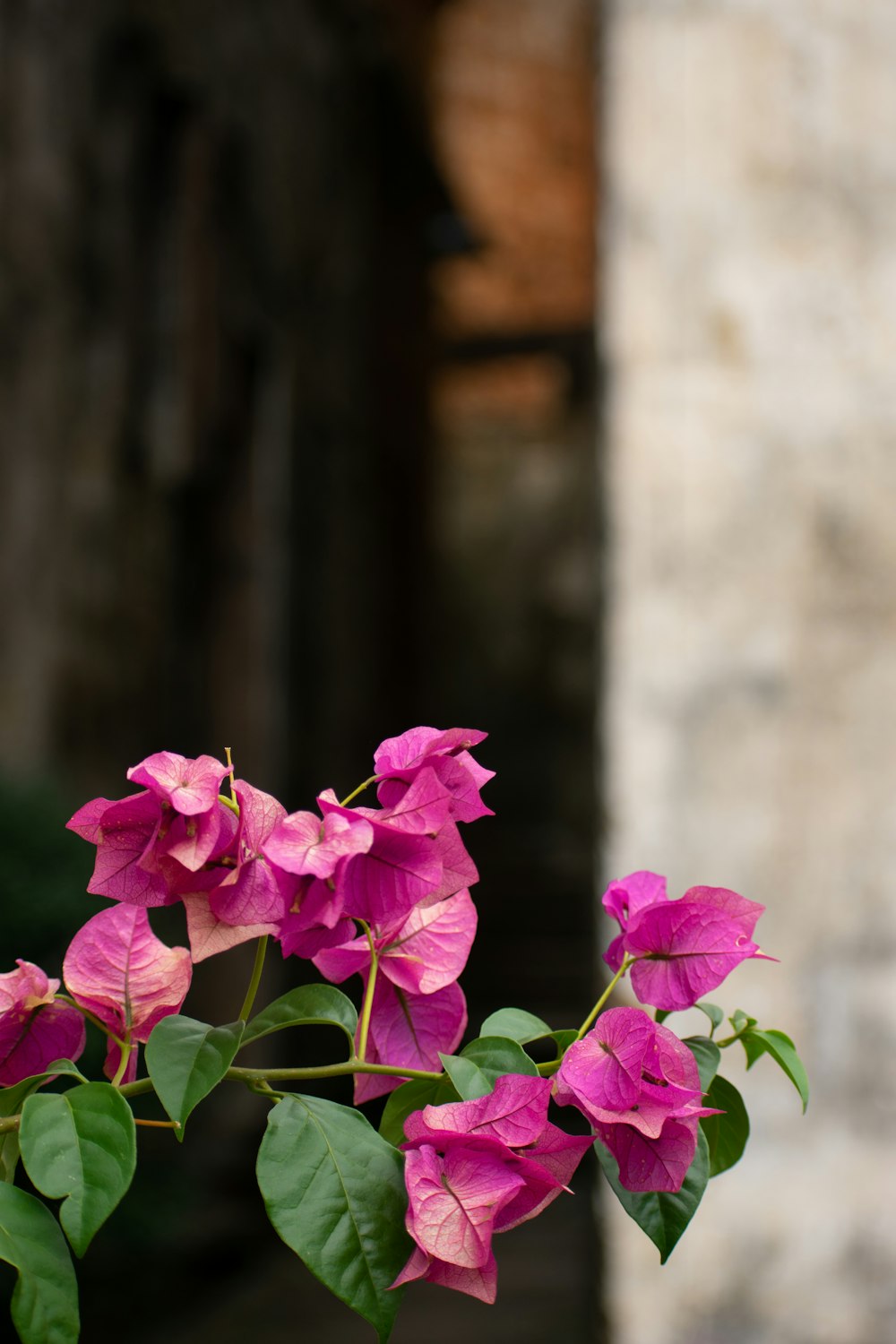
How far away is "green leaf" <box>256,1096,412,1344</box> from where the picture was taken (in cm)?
39

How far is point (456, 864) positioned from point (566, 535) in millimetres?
11474

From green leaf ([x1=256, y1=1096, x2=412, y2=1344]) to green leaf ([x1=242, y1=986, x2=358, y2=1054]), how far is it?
0.12 feet

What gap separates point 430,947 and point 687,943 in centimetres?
9

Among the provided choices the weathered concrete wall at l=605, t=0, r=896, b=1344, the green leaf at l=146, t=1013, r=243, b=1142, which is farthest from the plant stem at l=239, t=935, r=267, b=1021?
the weathered concrete wall at l=605, t=0, r=896, b=1344

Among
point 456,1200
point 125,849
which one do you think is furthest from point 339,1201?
point 125,849

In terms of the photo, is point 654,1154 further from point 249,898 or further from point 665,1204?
point 249,898

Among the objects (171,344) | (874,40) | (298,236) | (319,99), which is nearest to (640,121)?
(874,40)

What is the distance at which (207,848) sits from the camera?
44 cm

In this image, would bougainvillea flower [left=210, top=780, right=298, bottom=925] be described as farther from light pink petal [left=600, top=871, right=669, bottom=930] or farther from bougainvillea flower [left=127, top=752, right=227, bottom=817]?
light pink petal [left=600, top=871, right=669, bottom=930]

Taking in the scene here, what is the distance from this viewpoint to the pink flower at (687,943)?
470 millimetres

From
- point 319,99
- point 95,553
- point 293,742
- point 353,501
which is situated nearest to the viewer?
point 95,553

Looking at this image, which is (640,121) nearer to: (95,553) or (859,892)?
(859,892)

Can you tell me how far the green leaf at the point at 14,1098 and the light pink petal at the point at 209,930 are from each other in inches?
2.2

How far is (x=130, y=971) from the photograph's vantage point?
48cm
